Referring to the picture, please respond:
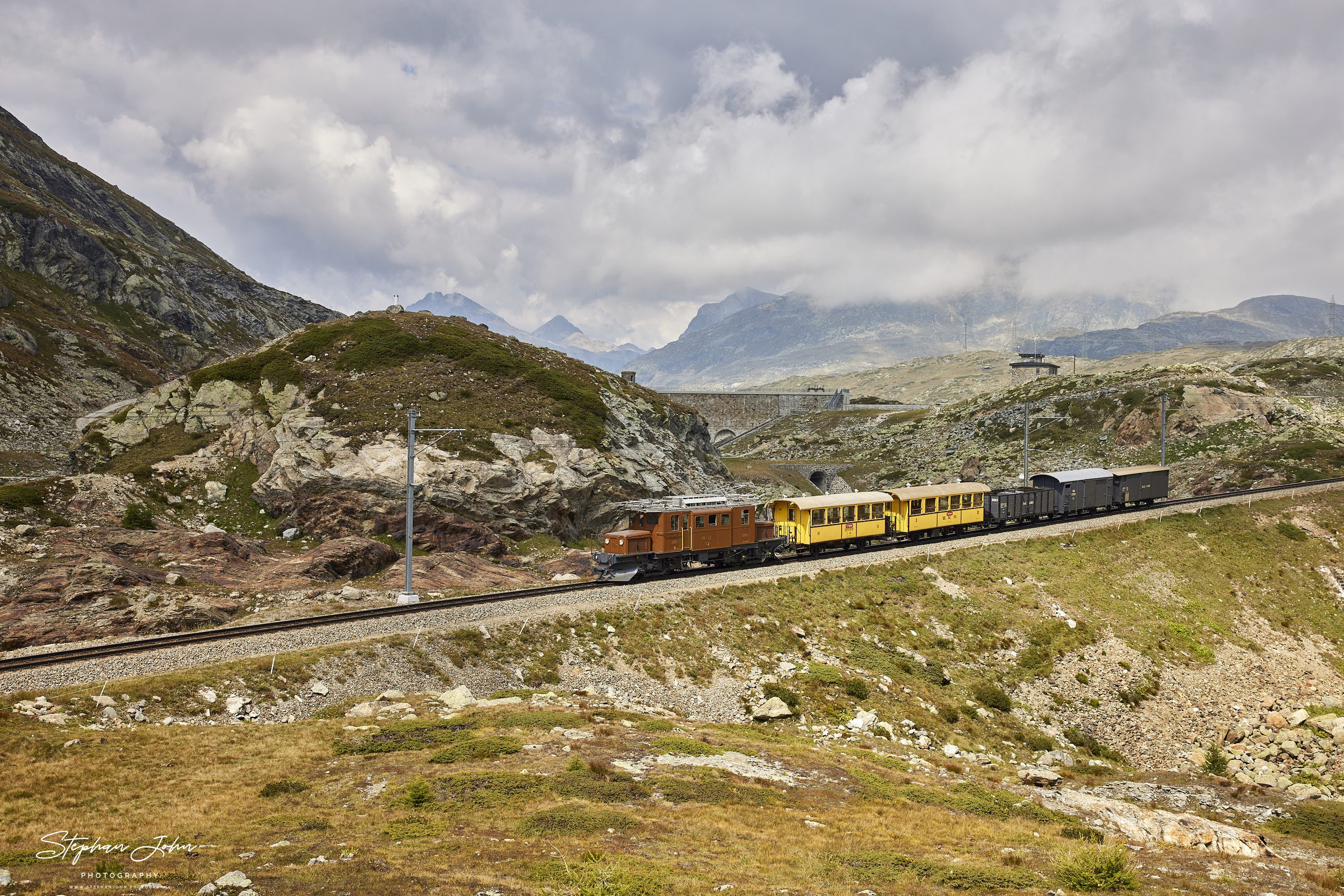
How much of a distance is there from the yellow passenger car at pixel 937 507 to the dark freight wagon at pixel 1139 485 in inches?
595

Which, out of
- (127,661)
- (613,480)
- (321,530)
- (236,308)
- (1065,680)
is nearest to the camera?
(127,661)

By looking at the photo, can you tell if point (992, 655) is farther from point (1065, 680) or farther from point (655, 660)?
point (655, 660)

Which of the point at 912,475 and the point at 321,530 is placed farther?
the point at 912,475

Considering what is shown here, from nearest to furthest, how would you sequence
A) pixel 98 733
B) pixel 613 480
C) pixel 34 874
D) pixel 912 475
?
pixel 34 874 → pixel 98 733 → pixel 613 480 → pixel 912 475

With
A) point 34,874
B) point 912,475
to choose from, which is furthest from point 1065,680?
point 912,475

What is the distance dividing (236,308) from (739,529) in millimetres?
144864

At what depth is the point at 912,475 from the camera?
97188mm

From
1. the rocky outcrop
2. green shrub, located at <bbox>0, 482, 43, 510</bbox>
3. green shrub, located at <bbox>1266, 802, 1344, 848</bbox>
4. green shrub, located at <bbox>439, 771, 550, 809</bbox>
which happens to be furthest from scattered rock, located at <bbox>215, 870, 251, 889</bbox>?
green shrub, located at <bbox>0, 482, 43, 510</bbox>

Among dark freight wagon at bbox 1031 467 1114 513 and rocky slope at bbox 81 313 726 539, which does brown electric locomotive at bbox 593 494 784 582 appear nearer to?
rocky slope at bbox 81 313 726 539

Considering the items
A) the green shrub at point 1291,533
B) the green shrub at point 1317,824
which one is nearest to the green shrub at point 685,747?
the green shrub at point 1317,824

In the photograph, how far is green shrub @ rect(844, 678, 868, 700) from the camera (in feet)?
83.1

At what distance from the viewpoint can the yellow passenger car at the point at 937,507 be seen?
4381cm

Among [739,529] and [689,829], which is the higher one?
[739,529]

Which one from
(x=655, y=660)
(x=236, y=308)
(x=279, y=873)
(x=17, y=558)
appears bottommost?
(x=655, y=660)
